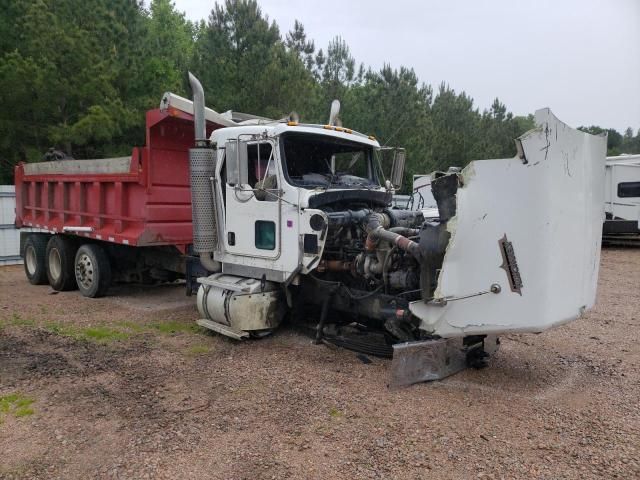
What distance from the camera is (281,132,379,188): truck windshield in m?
5.79

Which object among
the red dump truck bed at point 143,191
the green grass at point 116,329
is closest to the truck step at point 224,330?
the green grass at point 116,329

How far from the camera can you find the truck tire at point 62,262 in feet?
29.4

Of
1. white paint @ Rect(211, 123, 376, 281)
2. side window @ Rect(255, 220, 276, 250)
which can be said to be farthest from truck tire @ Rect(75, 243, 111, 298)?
side window @ Rect(255, 220, 276, 250)

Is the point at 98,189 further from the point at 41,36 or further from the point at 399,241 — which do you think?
the point at 41,36

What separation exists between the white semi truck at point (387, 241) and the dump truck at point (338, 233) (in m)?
0.02

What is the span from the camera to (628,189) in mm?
16703

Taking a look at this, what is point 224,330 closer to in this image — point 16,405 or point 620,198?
point 16,405

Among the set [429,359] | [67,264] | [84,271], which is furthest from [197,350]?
[67,264]

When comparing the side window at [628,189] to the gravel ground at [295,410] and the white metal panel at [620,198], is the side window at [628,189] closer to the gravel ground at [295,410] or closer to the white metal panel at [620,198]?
the white metal panel at [620,198]

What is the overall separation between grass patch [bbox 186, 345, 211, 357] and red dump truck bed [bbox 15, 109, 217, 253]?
6.45 ft

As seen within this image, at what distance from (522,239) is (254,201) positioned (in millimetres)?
3009

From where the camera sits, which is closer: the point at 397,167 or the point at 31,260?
the point at 397,167

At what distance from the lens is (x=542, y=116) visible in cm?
392

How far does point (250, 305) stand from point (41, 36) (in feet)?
35.8
